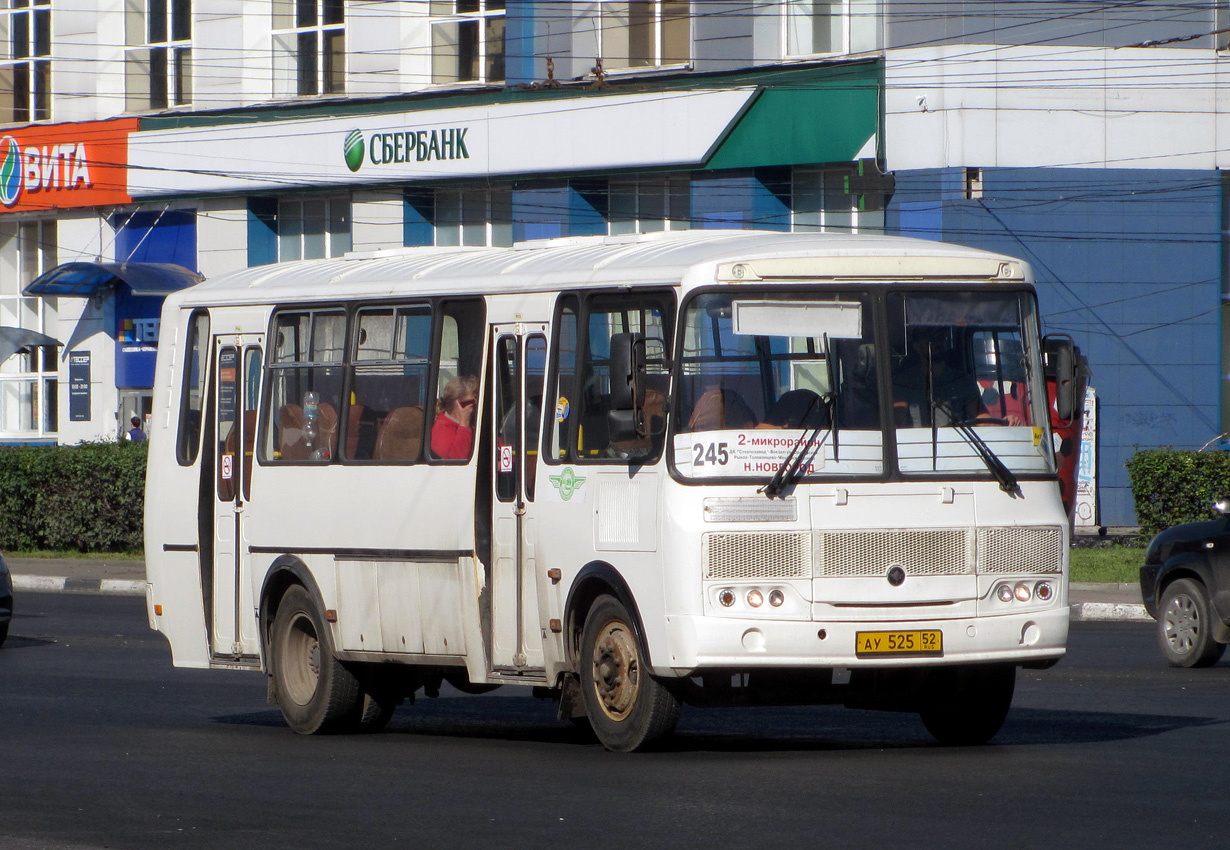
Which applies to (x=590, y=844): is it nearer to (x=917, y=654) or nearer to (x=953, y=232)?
(x=917, y=654)

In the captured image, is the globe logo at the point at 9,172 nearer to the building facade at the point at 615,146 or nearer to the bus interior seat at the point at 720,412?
the building facade at the point at 615,146

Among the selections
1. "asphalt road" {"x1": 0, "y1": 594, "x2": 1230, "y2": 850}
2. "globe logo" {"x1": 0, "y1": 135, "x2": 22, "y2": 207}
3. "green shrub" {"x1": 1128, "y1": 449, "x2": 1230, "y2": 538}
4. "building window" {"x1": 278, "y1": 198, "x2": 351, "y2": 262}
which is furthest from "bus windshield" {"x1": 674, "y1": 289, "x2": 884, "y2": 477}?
"globe logo" {"x1": 0, "y1": 135, "x2": 22, "y2": 207}

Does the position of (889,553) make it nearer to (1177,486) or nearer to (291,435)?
(291,435)

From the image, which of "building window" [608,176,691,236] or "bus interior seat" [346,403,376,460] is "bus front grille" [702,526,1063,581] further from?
"building window" [608,176,691,236]

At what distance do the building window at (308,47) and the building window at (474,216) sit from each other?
3228 mm

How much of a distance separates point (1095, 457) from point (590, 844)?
22.5m

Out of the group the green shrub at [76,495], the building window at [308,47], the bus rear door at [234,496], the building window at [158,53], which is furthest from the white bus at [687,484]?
the building window at [158,53]

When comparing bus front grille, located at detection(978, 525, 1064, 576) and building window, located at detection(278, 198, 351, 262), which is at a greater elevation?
building window, located at detection(278, 198, 351, 262)

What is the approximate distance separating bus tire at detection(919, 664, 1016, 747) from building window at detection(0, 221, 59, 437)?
32037mm

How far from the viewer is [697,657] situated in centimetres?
977

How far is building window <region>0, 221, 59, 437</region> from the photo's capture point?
4094 centimetres

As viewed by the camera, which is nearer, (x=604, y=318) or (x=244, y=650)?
(x=604, y=318)

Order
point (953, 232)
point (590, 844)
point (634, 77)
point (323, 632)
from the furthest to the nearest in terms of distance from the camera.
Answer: point (634, 77)
point (953, 232)
point (323, 632)
point (590, 844)

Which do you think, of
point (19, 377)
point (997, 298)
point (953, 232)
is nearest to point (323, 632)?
point (997, 298)
